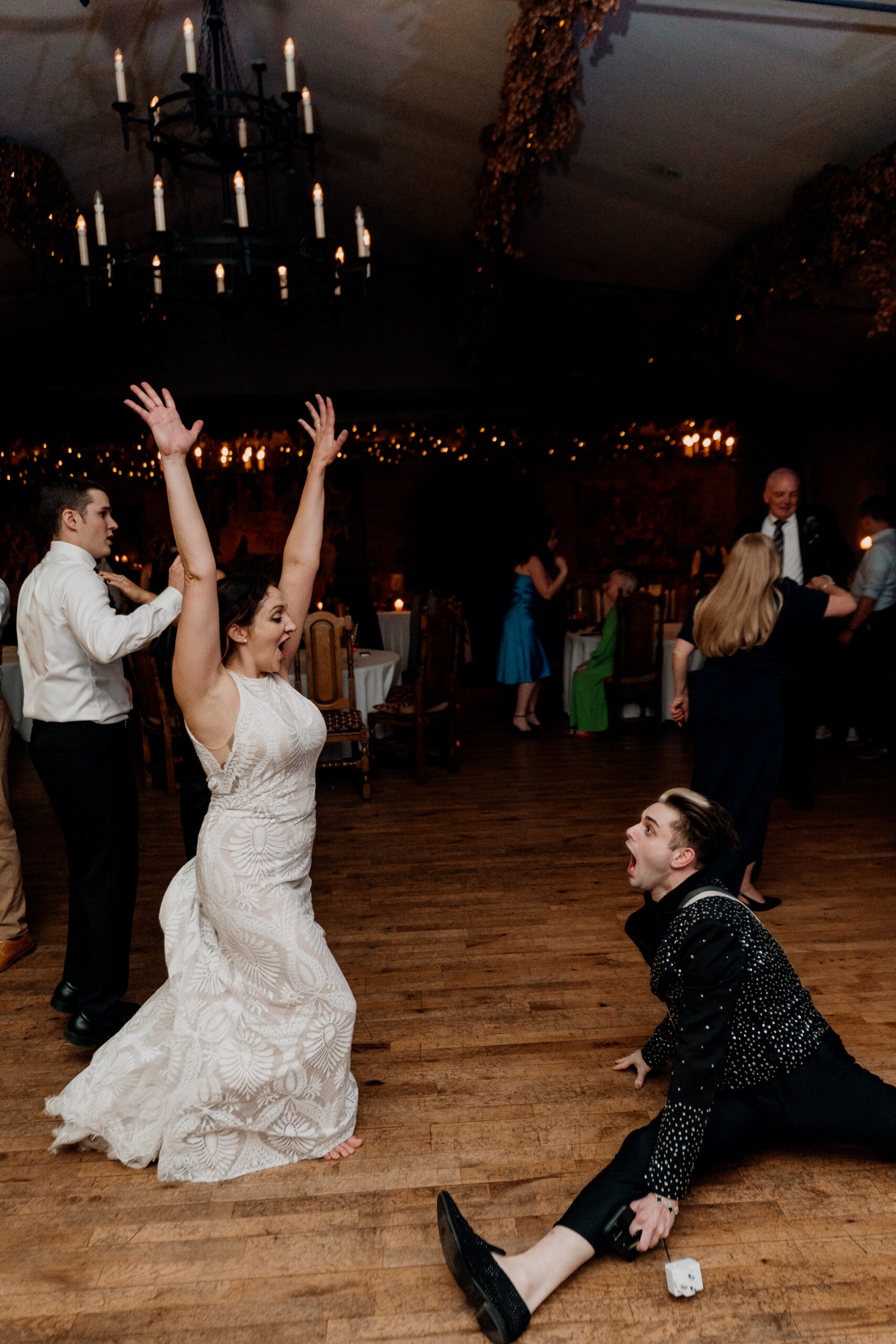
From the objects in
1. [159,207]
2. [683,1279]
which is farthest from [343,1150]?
[159,207]

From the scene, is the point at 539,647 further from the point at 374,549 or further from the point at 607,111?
the point at 374,549

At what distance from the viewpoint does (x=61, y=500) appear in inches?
103

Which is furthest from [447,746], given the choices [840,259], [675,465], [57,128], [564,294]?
[675,465]

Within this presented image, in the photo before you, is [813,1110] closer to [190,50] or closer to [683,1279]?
[683,1279]

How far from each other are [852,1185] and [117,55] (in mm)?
4612

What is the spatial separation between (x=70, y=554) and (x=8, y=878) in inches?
55.0

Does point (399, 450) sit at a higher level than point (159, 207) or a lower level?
lower

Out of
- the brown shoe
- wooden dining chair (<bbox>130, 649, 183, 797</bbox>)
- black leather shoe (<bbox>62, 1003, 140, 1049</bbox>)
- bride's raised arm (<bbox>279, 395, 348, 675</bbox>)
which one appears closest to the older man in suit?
bride's raised arm (<bbox>279, 395, 348, 675</bbox>)

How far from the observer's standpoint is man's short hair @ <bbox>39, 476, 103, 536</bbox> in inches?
103

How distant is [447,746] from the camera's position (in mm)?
6406

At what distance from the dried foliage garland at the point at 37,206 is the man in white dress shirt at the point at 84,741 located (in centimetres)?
454

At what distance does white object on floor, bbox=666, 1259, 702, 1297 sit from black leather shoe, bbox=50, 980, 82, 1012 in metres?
1.79

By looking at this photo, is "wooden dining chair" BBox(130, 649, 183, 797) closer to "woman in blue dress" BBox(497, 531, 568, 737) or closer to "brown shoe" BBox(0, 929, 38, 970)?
"brown shoe" BBox(0, 929, 38, 970)

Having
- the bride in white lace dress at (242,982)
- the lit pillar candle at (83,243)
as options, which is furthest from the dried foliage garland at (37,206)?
the bride in white lace dress at (242,982)
